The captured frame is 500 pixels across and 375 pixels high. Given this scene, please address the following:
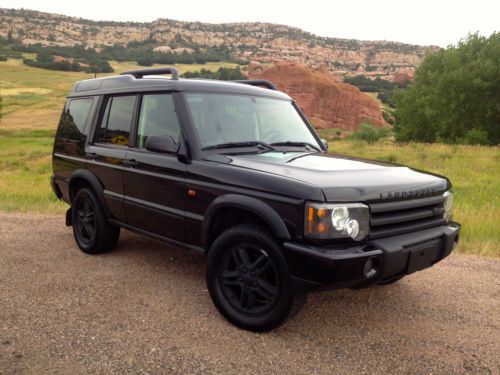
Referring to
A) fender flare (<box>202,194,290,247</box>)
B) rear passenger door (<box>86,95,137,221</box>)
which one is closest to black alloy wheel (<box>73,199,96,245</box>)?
rear passenger door (<box>86,95,137,221</box>)

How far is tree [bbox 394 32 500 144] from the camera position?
3416 centimetres

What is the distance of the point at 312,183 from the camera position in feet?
10.1

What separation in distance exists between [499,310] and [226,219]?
2.48 metres

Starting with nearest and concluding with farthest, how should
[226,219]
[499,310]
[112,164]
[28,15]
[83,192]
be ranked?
[226,219]
[499,310]
[112,164]
[83,192]
[28,15]

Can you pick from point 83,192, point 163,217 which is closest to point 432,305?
point 163,217

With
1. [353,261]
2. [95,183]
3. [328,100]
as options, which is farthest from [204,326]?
[328,100]

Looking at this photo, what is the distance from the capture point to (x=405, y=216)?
3336mm

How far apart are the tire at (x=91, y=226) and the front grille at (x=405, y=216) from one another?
3134mm

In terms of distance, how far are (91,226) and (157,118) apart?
1.80 m

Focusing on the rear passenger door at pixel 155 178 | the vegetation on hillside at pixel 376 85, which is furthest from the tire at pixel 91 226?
the vegetation on hillside at pixel 376 85

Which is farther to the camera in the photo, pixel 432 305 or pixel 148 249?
pixel 148 249

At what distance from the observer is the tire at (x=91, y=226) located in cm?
510

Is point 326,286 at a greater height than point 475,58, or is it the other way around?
point 475,58

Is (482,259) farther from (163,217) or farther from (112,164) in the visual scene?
(112,164)
